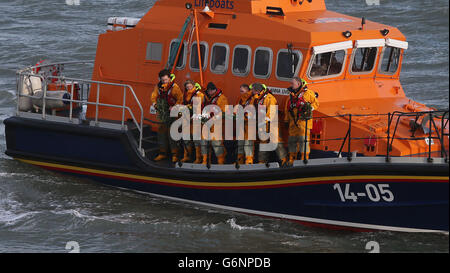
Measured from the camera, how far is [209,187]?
973 centimetres

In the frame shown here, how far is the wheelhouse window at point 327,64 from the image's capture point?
9422 millimetres

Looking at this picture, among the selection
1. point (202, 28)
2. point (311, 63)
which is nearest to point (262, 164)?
point (311, 63)

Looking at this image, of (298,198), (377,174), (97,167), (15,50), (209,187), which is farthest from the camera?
(15,50)

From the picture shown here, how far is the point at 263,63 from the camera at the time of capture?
953cm

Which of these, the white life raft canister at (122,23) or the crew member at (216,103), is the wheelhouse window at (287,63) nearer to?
the crew member at (216,103)

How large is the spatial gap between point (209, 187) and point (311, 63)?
2054 millimetres

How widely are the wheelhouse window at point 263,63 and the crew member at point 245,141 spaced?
0.34 meters

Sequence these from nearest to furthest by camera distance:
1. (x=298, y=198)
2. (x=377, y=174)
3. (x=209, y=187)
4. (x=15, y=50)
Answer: (x=377, y=174) < (x=298, y=198) < (x=209, y=187) < (x=15, y=50)

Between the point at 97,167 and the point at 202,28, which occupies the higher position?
the point at 202,28

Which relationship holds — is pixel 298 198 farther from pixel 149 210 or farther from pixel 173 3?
pixel 173 3

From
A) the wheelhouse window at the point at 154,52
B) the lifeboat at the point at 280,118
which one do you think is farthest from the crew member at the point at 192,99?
the wheelhouse window at the point at 154,52

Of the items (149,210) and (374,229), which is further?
(149,210)

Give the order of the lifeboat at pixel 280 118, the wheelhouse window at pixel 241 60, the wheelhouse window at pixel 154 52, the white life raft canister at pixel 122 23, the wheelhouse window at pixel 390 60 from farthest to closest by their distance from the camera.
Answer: the white life raft canister at pixel 122 23 → the wheelhouse window at pixel 154 52 → the wheelhouse window at pixel 390 60 → the wheelhouse window at pixel 241 60 → the lifeboat at pixel 280 118

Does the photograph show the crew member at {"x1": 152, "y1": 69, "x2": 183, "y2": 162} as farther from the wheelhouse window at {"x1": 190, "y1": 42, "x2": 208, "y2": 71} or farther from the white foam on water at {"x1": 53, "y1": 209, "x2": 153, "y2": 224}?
the white foam on water at {"x1": 53, "y1": 209, "x2": 153, "y2": 224}
